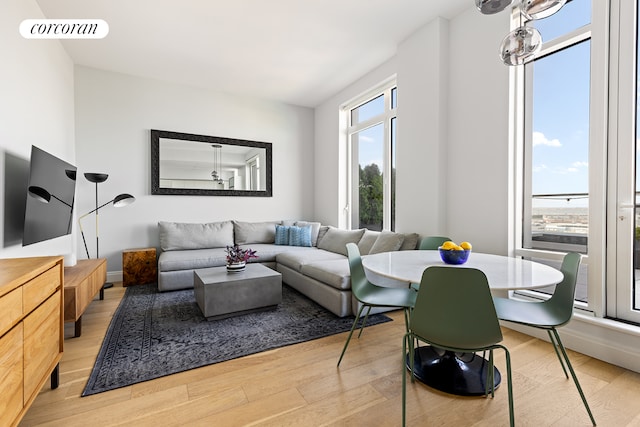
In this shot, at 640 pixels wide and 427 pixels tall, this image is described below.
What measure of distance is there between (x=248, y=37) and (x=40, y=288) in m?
Result: 2.99

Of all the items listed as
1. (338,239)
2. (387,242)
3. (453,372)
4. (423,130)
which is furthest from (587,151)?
(338,239)

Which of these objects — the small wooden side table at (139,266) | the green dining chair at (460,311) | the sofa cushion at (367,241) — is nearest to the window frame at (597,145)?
the green dining chair at (460,311)

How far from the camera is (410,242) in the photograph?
3.06 meters

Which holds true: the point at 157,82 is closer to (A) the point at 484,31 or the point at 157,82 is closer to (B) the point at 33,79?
(B) the point at 33,79

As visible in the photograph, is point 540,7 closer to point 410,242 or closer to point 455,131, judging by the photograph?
point 455,131

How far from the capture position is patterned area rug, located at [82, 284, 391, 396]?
1.89 metres

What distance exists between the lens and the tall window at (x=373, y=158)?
4.06m

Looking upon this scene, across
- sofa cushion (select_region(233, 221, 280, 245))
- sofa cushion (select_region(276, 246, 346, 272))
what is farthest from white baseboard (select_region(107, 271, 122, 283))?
sofa cushion (select_region(276, 246, 346, 272))

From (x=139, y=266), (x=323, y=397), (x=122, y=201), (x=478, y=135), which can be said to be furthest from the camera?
(x=139, y=266)

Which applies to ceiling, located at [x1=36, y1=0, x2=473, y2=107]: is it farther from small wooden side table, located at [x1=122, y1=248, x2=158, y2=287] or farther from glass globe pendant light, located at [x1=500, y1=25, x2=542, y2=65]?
small wooden side table, located at [x1=122, y1=248, x2=158, y2=287]

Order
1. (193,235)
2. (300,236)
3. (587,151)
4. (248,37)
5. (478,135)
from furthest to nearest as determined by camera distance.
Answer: (300,236)
(193,235)
(248,37)
(478,135)
(587,151)

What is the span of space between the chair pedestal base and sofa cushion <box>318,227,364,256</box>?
195 cm

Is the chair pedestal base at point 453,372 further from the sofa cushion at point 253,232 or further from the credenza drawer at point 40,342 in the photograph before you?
the sofa cushion at point 253,232

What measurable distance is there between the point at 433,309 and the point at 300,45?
3.27m
